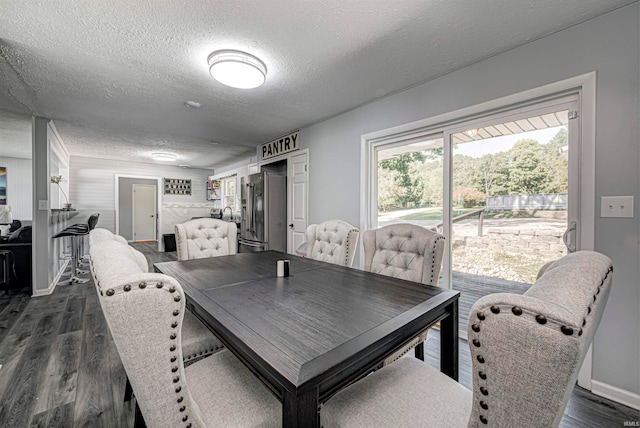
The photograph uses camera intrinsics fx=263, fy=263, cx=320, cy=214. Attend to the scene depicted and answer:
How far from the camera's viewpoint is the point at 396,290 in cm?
140

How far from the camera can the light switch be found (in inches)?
64.6

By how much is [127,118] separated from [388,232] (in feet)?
13.0

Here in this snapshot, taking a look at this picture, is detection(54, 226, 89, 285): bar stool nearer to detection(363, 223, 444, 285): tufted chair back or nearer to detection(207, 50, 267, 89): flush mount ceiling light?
detection(207, 50, 267, 89): flush mount ceiling light

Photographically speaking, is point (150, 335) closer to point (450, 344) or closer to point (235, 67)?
point (450, 344)

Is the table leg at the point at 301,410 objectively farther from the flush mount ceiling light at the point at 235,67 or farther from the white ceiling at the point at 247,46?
the flush mount ceiling light at the point at 235,67

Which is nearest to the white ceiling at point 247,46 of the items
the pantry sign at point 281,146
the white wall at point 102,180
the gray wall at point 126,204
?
the pantry sign at point 281,146

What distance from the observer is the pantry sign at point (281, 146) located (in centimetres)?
433

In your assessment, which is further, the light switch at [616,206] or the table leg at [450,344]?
the light switch at [616,206]

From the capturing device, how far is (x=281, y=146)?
4.67 m

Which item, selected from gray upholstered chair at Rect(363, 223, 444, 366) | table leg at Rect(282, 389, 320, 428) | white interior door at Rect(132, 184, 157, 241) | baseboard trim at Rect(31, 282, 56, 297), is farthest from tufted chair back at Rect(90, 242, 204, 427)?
white interior door at Rect(132, 184, 157, 241)

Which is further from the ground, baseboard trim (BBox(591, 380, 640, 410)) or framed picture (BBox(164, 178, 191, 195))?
framed picture (BBox(164, 178, 191, 195))

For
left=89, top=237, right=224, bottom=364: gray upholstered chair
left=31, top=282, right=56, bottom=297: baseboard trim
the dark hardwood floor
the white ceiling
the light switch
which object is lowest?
the dark hardwood floor

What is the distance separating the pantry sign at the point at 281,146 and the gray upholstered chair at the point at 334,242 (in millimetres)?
2135

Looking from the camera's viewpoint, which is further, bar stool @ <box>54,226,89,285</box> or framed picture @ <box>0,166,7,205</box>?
framed picture @ <box>0,166,7,205</box>
